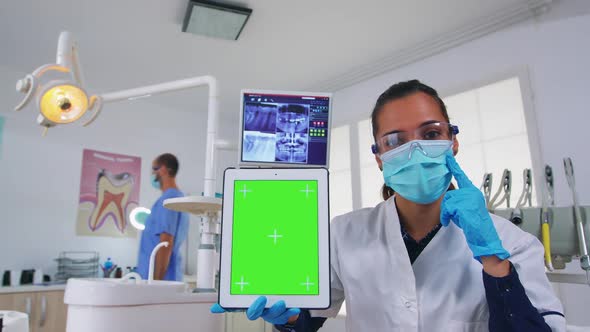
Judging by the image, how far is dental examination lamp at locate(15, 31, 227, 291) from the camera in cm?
116

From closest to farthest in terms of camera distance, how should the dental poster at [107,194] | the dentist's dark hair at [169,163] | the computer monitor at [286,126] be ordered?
1. the computer monitor at [286,126]
2. the dentist's dark hair at [169,163]
3. the dental poster at [107,194]

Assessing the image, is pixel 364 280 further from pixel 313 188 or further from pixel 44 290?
pixel 44 290

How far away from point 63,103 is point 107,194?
254cm

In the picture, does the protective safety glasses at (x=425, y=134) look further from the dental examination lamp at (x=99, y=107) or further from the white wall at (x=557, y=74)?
the white wall at (x=557, y=74)

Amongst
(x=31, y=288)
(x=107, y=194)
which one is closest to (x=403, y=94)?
(x=31, y=288)

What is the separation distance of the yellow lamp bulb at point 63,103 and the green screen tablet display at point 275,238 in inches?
28.7

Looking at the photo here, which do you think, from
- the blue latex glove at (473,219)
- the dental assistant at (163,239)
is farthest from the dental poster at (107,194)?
the blue latex glove at (473,219)

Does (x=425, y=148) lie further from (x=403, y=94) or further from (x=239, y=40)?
(x=239, y=40)

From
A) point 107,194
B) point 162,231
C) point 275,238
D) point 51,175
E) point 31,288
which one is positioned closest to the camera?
point 275,238

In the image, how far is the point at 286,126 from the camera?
3.50 ft

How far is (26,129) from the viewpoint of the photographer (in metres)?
3.22

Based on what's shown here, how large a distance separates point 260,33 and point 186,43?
58cm

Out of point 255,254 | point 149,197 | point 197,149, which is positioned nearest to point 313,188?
point 255,254

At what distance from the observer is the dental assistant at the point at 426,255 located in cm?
77
